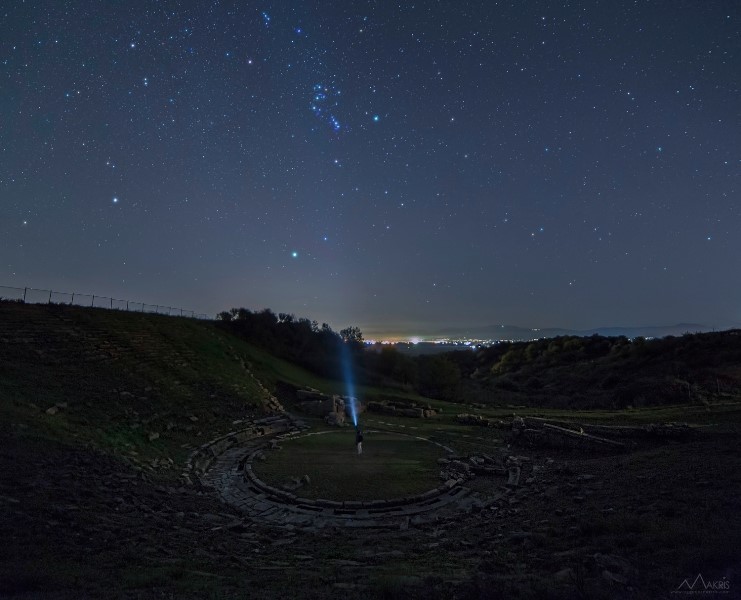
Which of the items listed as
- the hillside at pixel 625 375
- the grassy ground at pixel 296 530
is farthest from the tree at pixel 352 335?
the grassy ground at pixel 296 530

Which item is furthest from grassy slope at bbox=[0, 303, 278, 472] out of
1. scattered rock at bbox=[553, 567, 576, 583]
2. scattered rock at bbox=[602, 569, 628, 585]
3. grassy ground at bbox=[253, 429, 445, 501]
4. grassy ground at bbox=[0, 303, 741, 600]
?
scattered rock at bbox=[602, 569, 628, 585]

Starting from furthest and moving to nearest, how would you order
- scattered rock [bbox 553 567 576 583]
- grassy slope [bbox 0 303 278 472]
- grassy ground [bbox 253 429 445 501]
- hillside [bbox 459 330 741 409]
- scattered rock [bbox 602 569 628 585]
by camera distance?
1. hillside [bbox 459 330 741 409]
2. grassy slope [bbox 0 303 278 472]
3. grassy ground [bbox 253 429 445 501]
4. scattered rock [bbox 553 567 576 583]
5. scattered rock [bbox 602 569 628 585]

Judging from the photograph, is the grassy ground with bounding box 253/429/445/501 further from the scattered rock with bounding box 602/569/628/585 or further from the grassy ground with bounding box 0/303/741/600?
the scattered rock with bounding box 602/569/628/585

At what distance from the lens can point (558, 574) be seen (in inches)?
281

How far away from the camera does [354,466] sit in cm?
1864

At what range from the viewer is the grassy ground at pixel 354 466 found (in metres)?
15.6

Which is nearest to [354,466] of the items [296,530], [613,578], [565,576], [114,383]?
[296,530]

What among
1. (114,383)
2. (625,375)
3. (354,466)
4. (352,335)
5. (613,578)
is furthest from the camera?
(352,335)

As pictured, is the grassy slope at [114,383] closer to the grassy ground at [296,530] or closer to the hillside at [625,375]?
the grassy ground at [296,530]

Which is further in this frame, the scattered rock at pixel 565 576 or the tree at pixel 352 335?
the tree at pixel 352 335

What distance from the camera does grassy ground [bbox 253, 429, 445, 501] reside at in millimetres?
15562

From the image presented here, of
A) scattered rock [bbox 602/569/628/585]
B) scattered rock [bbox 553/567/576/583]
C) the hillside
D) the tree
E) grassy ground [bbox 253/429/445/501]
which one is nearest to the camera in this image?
scattered rock [bbox 602/569/628/585]

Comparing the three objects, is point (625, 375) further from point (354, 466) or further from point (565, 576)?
point (565, 576)

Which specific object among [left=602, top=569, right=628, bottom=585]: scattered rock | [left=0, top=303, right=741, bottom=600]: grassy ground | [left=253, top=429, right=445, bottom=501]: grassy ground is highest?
[left=602, top=569, right=628, bottom=585]: scattered rock
